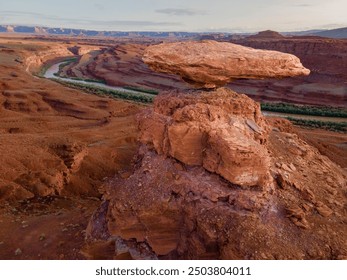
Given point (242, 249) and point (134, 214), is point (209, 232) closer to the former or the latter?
point (242, 249)

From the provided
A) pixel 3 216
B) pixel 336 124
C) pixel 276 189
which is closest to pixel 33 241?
pixel 3 216

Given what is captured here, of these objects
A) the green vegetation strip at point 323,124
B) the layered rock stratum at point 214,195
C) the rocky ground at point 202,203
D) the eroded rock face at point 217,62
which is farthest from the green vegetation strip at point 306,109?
the eroded rock face at point 217,62

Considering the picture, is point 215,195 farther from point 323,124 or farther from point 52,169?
point 323,124

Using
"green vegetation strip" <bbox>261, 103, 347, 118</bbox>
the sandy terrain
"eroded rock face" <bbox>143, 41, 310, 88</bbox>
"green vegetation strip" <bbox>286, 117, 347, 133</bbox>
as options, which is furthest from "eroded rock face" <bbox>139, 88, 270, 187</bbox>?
"green vegetation strip" <bbox>261, 103, 347, 118</bbox>

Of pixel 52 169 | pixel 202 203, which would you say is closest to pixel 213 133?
pixel 202 203

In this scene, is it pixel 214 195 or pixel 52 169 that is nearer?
pixel 214 195
